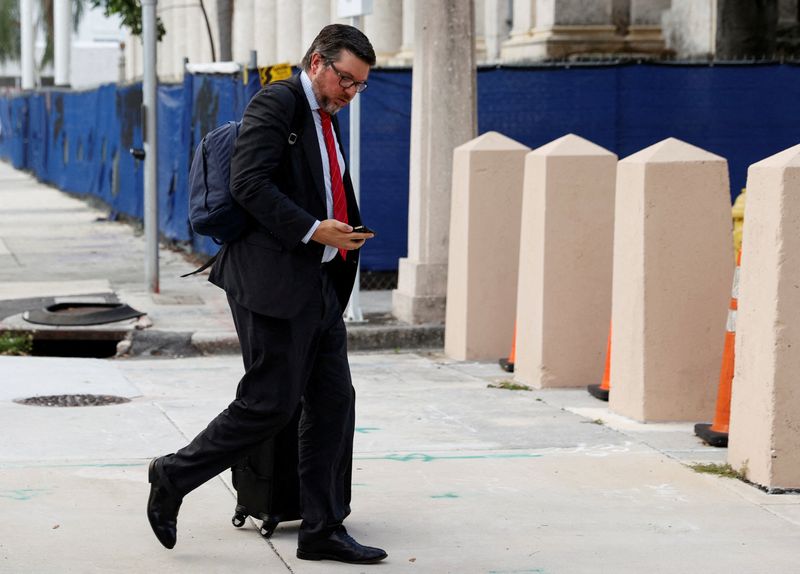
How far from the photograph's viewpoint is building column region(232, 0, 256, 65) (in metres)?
36.1

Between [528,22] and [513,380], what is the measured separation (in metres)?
10.1

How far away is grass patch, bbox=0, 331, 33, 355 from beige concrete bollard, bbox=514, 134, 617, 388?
3.85 m

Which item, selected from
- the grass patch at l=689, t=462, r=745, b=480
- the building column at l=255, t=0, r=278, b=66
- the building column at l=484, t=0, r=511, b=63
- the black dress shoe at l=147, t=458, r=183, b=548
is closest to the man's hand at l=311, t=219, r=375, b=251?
the black dress shoe at l=147, t=458, r=183, b=548

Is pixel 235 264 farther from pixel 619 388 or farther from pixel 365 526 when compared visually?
pixel 619 388

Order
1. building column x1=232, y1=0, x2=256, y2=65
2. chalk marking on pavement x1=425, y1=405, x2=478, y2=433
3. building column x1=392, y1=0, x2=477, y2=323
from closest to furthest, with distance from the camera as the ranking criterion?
chalk marking on pavement x1=425, y1=405, x2=478, y2=433 → building column x1=392, y1=0, x2=477, y2=323 → building column x1=232, y1=0, x2=256, y2=65

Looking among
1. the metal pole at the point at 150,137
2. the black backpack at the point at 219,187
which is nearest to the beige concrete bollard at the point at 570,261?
the black backpack at the point at 219,187

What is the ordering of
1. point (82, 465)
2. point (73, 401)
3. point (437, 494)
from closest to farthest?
1. point (437, 494)
2. point (82, 465)
3. point (73, 401)

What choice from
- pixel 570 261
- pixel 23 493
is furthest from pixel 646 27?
pixel 23 493

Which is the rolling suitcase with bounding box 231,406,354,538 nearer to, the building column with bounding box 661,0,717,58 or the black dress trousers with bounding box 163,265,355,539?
the black dress trousers with bounding box 163,265,355,539

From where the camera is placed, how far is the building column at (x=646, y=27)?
1880 centimetres

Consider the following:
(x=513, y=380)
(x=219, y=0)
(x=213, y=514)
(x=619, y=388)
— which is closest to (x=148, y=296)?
(x=513, y=380)

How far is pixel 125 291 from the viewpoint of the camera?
13547 mm

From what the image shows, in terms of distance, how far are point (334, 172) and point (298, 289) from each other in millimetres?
458

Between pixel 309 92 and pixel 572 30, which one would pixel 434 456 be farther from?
pixel 572 30
